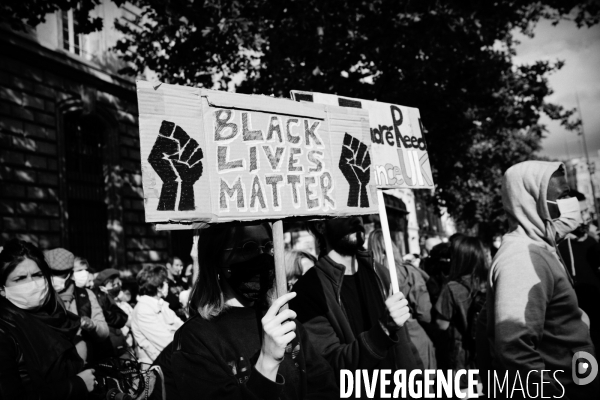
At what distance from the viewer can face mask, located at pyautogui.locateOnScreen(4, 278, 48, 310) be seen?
3.23 metres

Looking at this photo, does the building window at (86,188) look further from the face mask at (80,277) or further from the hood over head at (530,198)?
the hood over head at (530,198)

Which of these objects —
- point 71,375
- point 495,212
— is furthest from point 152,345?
point 495,212

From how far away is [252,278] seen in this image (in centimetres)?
227

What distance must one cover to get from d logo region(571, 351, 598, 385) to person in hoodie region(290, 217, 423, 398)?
0.78 metres

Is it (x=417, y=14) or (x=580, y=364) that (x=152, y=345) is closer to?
(x=580, y=364)

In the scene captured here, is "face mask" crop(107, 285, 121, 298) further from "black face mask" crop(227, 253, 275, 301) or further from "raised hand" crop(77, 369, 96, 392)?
"black face mask" crop(227, 253, 275, 301)

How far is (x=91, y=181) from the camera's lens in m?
14.5

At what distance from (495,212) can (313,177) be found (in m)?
24.5

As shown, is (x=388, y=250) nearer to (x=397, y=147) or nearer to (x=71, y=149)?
(x=397, y=147)

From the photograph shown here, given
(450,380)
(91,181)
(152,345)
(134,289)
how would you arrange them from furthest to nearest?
(91,181) < (134,289) < (152,345) < (450,380)

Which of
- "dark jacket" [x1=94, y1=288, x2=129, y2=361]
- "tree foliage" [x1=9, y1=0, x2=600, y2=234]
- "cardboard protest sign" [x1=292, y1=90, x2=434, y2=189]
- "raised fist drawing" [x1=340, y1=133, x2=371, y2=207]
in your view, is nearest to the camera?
"raised fist drawing" [x1=340, y1=133, x2=371, y2=207]

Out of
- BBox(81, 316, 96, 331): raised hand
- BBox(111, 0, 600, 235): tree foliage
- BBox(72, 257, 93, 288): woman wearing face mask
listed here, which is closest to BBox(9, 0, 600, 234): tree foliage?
BBox(111, 0, 600, 235): tree foliage

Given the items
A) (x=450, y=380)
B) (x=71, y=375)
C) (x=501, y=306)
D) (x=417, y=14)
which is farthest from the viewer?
(x=417, y=14)

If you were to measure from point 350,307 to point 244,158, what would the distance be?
1493 millimetres
